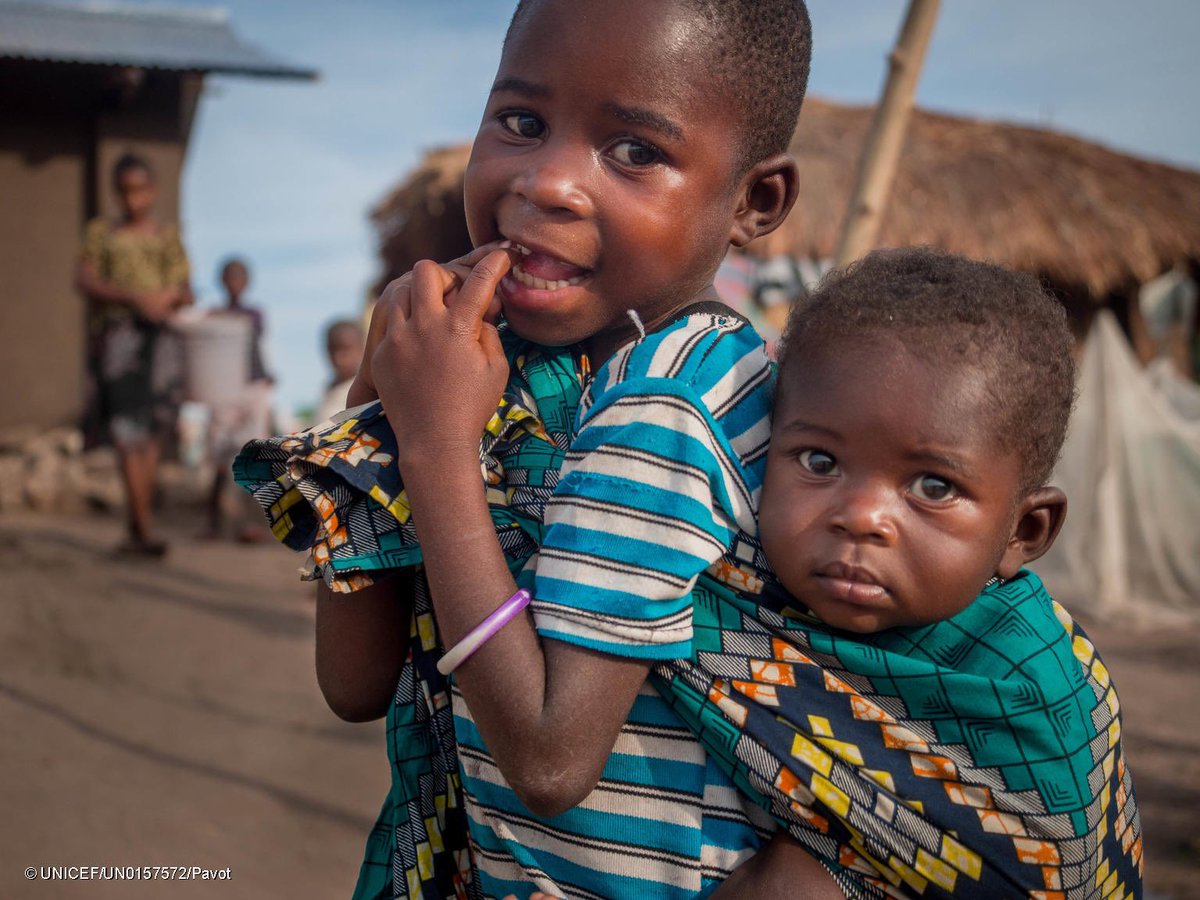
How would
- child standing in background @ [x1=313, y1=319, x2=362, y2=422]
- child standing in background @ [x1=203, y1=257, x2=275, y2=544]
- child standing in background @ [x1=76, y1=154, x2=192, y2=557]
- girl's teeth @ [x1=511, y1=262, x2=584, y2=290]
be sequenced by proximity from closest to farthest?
1. girl's teeth @ [x1=511, y1=262, x2=584, y2=290]
2. child standing in background @ [x1=313, y1=319, x2=362, y2=422]
3. child standing in background @ [x1=76, y1=154, x2=192, y2=557]
4. child standing in background @ [x1=203, y1=257, x2=275, y2=544]

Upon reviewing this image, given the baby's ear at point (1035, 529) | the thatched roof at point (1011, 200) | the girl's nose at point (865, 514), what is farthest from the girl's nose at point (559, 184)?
the thatched roof at point (1011, 200)

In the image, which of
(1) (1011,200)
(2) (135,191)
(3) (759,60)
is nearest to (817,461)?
(3) (759,60)

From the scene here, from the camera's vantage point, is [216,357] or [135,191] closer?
[135,191]

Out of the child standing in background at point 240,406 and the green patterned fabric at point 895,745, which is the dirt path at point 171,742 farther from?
the green patterned fabric at point 895,745

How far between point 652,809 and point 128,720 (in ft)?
12.1

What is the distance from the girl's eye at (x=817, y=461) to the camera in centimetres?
109

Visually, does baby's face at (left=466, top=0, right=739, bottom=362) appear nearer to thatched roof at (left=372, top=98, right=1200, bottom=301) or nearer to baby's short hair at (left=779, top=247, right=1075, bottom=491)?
baby's short hair at (left=779, top=247, right=1075, bottom=491)

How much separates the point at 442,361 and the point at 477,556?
213mm

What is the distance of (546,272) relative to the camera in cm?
123

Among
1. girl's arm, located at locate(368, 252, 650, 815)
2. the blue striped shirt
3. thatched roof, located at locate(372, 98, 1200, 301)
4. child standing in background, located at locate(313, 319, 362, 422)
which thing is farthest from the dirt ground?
thatched roof, located at locate(372, 98, 1200, 301)

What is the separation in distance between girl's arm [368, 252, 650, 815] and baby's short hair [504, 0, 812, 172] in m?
0.31

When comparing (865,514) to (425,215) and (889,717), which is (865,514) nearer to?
(889,717)

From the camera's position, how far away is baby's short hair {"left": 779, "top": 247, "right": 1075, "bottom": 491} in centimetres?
109

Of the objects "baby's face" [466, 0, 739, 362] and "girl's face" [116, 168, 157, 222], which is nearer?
"baby's face" [466, 0, 739, 362]
